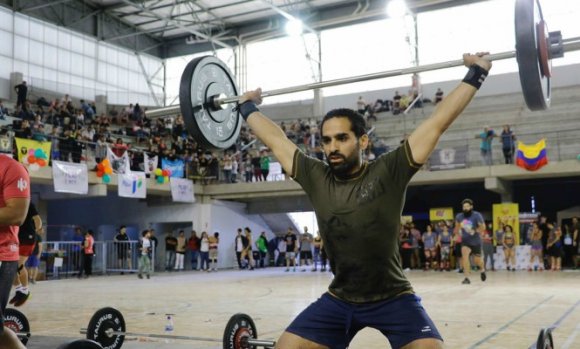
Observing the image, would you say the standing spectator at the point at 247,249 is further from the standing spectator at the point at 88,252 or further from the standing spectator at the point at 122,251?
the standing spectator at the point at 88,252

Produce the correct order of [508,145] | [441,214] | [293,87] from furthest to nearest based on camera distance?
[441,214], [508,145], [293,87]

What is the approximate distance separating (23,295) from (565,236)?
52.7ft

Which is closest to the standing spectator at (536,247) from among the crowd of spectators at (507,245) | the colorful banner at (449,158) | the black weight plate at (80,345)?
the crowd of spectators at (507,245)

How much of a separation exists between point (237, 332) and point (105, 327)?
1.18 metres

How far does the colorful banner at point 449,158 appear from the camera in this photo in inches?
750

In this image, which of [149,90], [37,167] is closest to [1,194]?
[37,167]

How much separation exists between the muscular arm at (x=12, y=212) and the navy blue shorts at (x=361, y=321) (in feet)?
4.97

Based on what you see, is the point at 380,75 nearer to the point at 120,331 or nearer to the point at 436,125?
the point at 436,125

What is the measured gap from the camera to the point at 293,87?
446 cm

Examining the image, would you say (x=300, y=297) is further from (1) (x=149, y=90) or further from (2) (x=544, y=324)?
(1) (x=149, y=90)

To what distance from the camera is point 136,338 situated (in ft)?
Answer: 18.8

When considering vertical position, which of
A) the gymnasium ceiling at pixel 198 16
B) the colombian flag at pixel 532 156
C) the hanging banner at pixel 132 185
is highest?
the gymnasium ceiling at pixel 198 16

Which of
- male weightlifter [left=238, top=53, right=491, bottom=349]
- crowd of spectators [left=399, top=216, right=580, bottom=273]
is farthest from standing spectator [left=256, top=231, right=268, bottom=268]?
male weightlifter [left=238, top=53, right=491, bottom=349]

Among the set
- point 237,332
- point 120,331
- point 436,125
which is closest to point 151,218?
point 120,331
